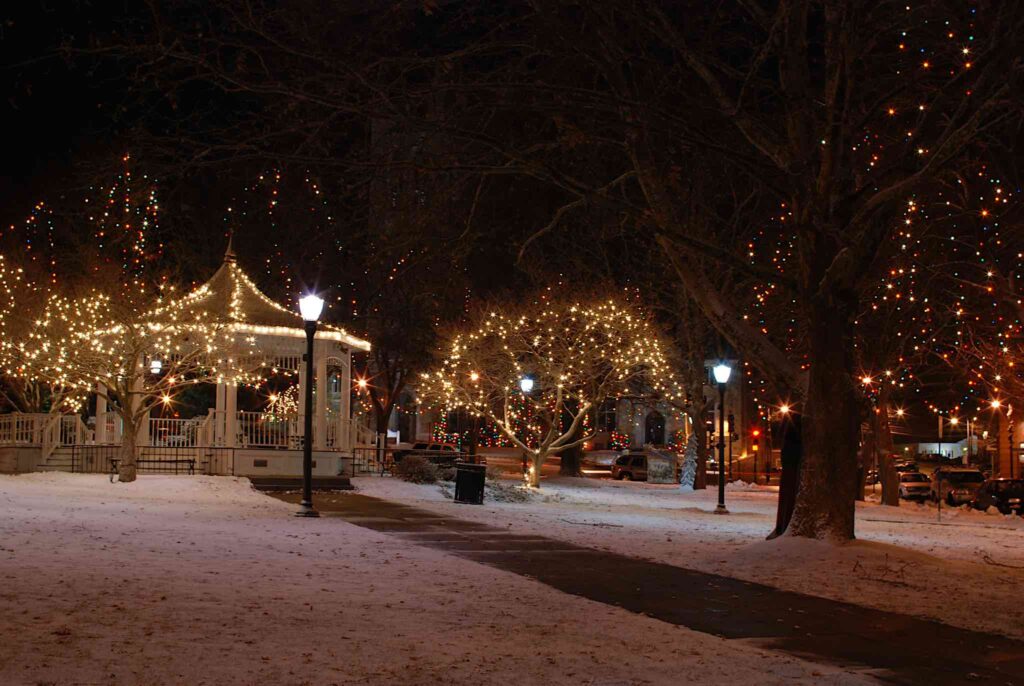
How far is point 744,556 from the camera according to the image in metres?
15.1

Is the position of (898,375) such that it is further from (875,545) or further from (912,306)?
(875,545)

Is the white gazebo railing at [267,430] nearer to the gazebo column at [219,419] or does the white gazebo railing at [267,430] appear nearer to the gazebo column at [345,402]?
the gazebo column at [219,419]

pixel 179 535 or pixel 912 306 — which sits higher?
pixel 912 306

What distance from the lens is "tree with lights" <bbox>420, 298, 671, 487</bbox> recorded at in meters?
31.9

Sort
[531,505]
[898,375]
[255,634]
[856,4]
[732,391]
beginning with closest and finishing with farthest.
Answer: [255,634], [856,4], [531,505], [898,375], [732,391]

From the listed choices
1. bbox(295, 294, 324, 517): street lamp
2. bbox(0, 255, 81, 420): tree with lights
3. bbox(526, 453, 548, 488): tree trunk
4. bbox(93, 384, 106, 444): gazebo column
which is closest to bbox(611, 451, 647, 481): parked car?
bbox(526, 453, 548, 488): tree trunk

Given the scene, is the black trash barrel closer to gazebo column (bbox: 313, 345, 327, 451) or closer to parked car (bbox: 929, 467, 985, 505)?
gazebo column (bbox: 313, 345, 327, 451)

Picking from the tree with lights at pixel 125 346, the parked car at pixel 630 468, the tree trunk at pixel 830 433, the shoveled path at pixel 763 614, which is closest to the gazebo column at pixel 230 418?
the tree with lights at pixel 125 346

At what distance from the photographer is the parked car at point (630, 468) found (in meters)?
Result: 51.2

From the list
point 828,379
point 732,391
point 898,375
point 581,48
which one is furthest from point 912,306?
point 732,391

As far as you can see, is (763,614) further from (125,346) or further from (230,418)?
(230,418)

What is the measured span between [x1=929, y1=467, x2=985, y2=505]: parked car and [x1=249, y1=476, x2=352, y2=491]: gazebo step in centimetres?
2092

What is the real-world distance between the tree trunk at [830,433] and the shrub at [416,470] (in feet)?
51.6

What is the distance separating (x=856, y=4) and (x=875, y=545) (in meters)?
7.69
